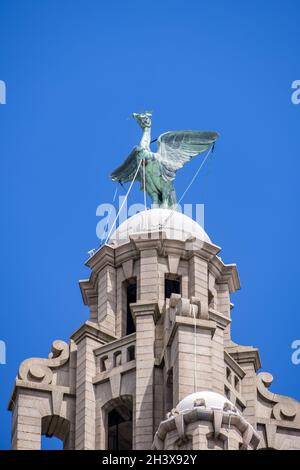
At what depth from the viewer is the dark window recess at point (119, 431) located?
311 ft

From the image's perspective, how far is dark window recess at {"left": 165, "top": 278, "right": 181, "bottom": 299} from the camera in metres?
97.8

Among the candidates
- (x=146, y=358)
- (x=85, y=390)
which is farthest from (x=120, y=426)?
(x=146, y=358)

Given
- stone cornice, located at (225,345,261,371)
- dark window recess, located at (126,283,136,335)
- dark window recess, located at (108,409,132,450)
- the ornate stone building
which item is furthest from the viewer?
dark window recess, located at (126,283,136,335)

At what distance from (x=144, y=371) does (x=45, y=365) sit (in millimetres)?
4544

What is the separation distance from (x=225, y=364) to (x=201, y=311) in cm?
443

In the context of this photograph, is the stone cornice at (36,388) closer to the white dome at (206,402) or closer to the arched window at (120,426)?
the arched window at (120,426)

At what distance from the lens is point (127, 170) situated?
10288cm

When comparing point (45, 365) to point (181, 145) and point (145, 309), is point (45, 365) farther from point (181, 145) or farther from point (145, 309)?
point (181, 145)

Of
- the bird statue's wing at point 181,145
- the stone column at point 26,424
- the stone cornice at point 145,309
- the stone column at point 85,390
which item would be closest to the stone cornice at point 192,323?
the stone cornice at point 145,309

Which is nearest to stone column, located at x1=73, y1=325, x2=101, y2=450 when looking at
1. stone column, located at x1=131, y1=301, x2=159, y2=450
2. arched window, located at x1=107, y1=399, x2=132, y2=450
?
arched window, located at x1=107, y1=399, x2=132, y2=450

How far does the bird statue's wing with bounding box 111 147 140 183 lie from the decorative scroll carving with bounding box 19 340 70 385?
31.7 ft

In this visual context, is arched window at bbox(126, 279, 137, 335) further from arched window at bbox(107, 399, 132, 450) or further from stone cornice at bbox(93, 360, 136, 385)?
arched window at bbox(107, 399, 132, 450)

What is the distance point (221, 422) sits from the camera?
82.8m
